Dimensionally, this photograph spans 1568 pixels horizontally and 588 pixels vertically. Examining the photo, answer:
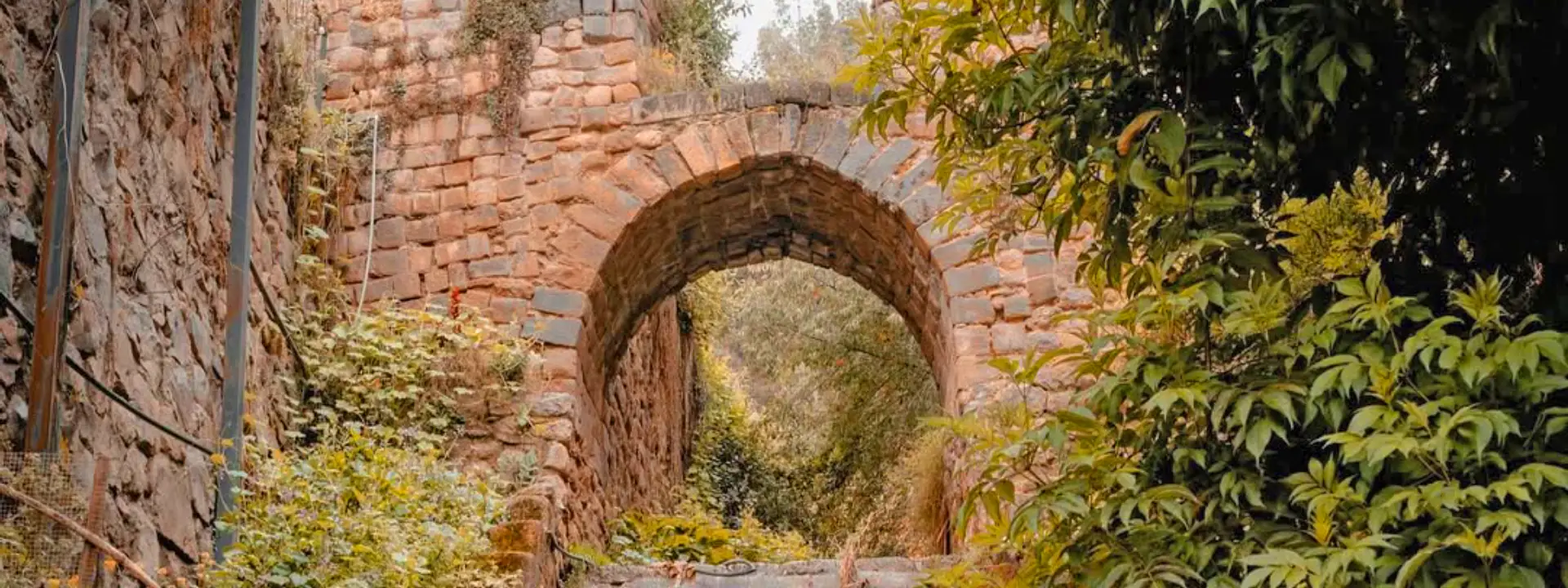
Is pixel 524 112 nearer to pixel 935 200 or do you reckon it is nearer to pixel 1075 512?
pixel 935 200

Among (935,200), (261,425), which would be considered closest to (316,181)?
(261,425)

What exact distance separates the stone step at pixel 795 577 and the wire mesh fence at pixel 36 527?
409 cm

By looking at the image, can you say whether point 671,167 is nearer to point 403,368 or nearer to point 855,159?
point 855,159

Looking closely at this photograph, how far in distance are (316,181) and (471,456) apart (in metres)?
1.60

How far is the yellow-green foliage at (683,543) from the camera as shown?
10.4 m

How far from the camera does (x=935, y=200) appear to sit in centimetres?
929

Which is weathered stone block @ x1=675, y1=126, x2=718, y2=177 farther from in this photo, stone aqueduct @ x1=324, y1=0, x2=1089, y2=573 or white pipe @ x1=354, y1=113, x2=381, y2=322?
white pipe @ x1=354, y1=113, x2=381, y2=322

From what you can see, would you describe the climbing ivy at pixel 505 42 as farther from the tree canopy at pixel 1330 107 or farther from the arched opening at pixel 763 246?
the tree canopy at pixel 1330 107

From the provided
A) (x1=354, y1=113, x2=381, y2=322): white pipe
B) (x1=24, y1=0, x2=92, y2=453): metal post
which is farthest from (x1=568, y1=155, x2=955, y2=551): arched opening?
(x1=24, y1=0, x2=92, y2=453): metal post

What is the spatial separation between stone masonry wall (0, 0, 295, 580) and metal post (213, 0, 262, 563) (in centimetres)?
4

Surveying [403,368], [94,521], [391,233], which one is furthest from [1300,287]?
[391,233]

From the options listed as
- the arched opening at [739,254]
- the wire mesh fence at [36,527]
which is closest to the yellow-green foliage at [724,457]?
the arched opening at [739,254]

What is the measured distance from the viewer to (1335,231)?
4586 mm

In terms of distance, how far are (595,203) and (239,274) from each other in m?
2.96
